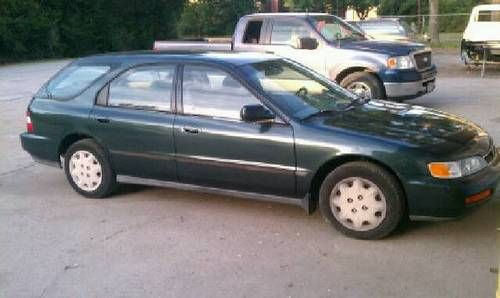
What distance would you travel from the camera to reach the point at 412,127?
5223 millimetres

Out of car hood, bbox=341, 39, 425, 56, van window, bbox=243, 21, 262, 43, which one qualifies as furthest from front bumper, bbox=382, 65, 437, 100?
van window, bbox=243, 21, 262, 43

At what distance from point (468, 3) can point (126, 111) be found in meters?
50.9

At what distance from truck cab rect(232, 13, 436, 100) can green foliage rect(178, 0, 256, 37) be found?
3743cm

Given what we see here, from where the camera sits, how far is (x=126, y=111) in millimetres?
6113

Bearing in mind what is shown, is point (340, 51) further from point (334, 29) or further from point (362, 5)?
point (362, 5)

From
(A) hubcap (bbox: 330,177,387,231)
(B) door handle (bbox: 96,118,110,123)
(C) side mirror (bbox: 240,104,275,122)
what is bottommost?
(A) hubcap (bbox: 330,177,387,231)

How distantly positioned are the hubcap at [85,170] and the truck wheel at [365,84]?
583 cm

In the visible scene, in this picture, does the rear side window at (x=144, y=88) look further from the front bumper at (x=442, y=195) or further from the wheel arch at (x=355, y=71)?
the wheel arch at (x=355, y=71)

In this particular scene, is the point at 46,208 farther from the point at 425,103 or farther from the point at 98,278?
the point at 425,103

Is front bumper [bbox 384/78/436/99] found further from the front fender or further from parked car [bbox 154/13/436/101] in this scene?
the front fender

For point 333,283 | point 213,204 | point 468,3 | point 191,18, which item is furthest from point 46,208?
point 468,3

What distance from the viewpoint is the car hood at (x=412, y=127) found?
16.1 feet

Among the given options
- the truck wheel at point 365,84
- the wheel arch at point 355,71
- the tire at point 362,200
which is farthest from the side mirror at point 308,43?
the tire at point 362,200

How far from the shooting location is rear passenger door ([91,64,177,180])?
5.88 metres
